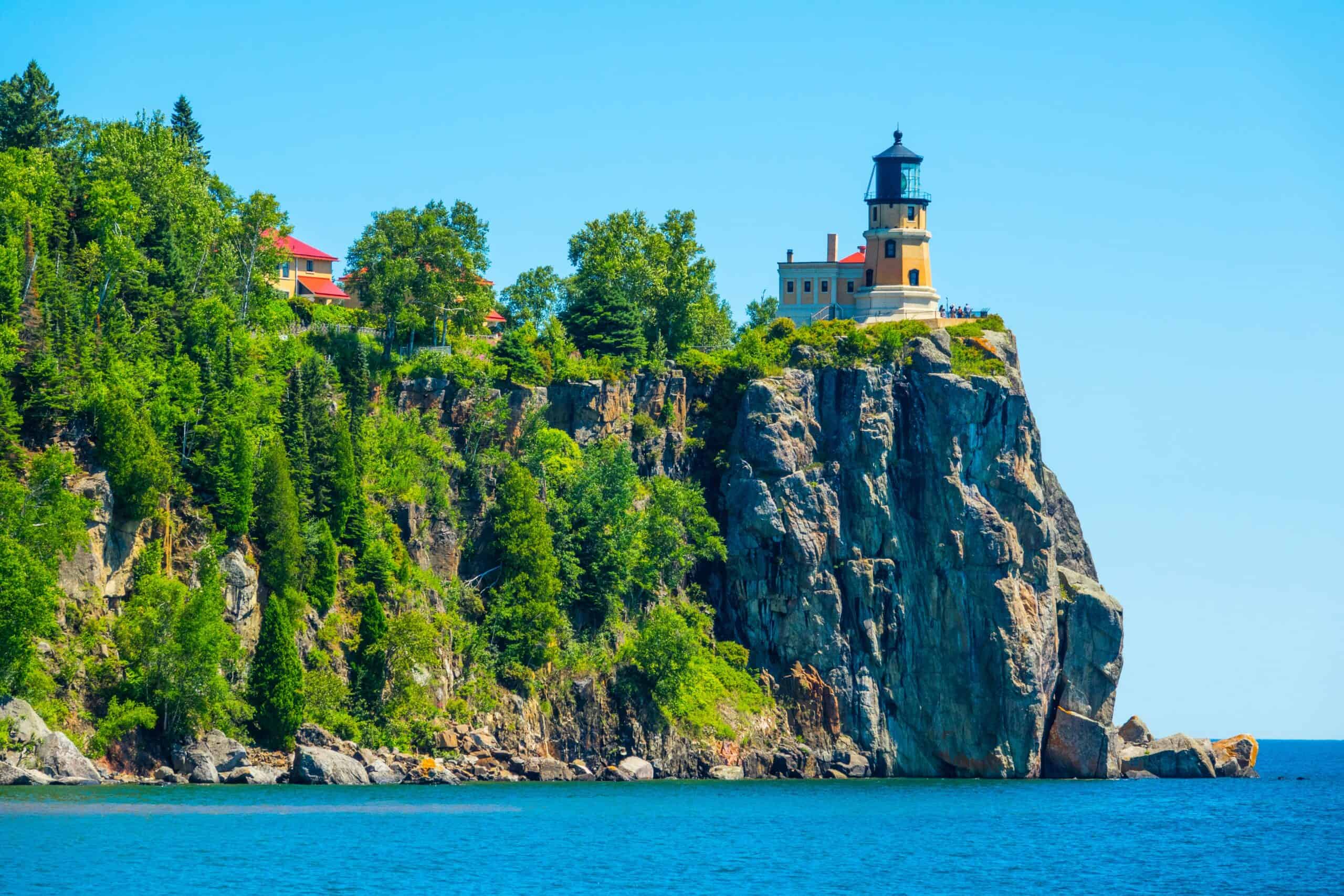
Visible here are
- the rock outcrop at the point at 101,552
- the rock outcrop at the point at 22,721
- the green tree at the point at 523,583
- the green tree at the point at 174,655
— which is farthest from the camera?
the green tree at the point at 523,583

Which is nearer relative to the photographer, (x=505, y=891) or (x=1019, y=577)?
(x=505, y=891)

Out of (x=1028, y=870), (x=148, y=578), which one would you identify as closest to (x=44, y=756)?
(x=148, y=578)

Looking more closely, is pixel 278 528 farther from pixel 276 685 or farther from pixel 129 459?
pixel 129 459

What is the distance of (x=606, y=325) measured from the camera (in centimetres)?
13175

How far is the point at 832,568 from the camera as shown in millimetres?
126500

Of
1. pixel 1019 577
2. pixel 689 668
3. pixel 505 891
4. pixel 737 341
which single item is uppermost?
pixel 737 341

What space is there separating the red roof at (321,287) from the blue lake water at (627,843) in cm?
4821

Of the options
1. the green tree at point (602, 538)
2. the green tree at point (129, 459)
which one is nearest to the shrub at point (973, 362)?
the green tree at point (602, 538)

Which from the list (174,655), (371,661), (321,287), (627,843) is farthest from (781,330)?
(627,843)

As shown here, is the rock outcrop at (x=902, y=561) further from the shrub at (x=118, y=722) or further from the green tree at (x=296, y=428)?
the shrub at (x=118, y=722)

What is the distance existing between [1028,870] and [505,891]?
2311 cm

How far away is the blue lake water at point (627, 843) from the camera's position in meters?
66.1

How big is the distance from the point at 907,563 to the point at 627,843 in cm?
5416

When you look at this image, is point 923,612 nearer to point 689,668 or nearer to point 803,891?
point 689,668
